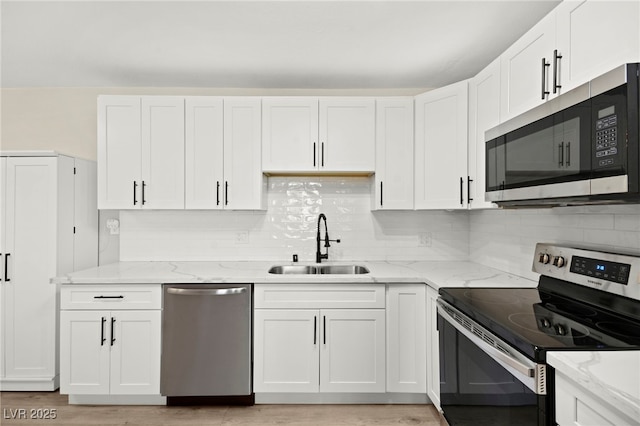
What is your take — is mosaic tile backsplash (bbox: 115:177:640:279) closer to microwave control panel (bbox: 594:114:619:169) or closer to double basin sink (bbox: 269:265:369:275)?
double basin sink (bbox: 269:265:369:275)

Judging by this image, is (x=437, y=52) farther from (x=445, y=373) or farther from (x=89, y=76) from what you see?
(x=89, y=76)

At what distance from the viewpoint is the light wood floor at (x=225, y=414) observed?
2459 mm

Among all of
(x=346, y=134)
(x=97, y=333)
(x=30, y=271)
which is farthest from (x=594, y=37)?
(x=30, y=271)

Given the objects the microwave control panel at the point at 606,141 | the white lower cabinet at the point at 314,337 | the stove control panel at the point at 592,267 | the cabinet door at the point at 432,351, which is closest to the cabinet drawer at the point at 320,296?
the white lower cabinet at the point at 314,337

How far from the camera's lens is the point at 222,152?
9.79 feet

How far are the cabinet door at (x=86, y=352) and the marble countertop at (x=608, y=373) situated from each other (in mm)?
2564

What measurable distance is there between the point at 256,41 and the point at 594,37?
1824mm

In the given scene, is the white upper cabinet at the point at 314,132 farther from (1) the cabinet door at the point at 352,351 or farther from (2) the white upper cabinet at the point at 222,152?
(1) the cabinet door at the point at 352,351

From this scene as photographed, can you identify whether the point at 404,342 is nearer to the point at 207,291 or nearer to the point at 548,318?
the point at 548,318

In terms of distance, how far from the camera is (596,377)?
1020 mm

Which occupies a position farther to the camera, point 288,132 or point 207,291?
point 288,132

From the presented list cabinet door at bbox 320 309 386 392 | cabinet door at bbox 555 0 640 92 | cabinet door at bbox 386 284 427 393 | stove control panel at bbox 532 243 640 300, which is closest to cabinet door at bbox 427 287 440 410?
cabinet door at bbox 386 284 427 393

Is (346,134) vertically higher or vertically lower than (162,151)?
higher

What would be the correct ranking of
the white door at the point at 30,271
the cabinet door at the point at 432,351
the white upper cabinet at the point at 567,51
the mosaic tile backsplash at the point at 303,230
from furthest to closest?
1. the mosaic tile backsplash at the point at 303,230
2. the white door at the point at 30,271
3. the cabinet door at the point at 432,351
4. the white upper cabinet at the point at 567,51
